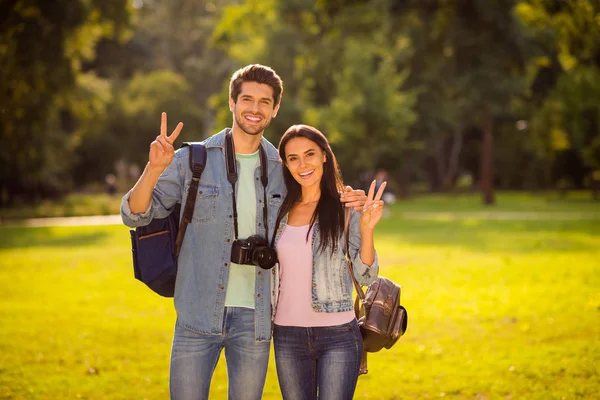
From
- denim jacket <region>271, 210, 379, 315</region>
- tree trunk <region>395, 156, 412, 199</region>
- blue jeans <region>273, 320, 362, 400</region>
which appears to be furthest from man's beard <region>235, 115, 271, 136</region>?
tree trunk <region>395, 156, 412, 199</region>

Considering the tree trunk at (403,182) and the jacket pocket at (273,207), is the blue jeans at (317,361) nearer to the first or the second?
the jacket pocket at (273,207)

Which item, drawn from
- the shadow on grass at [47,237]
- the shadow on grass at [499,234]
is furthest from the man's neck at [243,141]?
the shadow on grass at [47,237]

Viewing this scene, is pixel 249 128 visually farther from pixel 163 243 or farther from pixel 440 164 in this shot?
pixel 440 164

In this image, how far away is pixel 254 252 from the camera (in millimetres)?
4207

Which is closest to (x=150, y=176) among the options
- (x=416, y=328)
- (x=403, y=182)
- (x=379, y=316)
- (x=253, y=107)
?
(x=253, y=107)

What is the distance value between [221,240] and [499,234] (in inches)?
876

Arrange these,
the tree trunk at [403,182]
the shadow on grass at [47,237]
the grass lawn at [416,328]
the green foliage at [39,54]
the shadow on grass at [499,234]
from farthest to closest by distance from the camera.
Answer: the tree trunk at [403,182] < the green foliage at [39,54] < the shadow on grass at [47,237] < the shadow on grass at [499,234] < the grass lawn at [416,328]

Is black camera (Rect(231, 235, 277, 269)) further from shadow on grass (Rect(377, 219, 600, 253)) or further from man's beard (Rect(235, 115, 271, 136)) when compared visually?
shadow on grass (Rect(377, 219, 600, 253))

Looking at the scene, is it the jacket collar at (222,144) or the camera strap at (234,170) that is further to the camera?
the jacket collar at (222,144)

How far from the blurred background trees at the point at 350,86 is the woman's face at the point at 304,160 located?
11464 millimetres

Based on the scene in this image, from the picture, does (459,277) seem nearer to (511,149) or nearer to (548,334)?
(548,334)

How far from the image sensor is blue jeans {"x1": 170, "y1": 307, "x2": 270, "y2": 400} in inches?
164

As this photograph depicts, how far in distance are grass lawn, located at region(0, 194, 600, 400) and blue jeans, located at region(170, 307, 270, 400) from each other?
3.48m

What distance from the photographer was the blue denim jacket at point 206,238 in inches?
166
